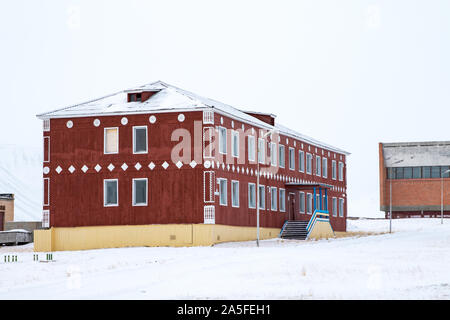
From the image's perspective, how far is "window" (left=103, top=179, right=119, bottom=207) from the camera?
51.2 metres

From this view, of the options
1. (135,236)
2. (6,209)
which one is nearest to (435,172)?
(6,209)

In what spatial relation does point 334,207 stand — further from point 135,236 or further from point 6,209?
point 6,209

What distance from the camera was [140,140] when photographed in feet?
167

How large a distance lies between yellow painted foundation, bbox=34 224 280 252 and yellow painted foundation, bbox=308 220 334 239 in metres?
7.08

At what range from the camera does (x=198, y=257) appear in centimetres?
3825

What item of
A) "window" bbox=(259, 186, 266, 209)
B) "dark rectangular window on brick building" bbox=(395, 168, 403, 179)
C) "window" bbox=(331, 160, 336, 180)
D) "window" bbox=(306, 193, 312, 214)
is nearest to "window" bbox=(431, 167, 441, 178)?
"dark rectangular window on brick building" bbox=(395, 168, 403, 179)

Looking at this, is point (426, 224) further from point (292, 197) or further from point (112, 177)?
point (112, 177)

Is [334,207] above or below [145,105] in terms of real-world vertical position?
below

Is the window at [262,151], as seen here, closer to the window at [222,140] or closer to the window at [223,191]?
the window at [222,140]

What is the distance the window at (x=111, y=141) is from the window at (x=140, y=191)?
94.3 inches

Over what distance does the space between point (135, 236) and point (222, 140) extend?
760cm

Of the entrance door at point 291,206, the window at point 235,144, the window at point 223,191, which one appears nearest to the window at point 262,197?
the window at point 235,144
